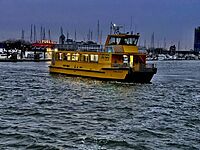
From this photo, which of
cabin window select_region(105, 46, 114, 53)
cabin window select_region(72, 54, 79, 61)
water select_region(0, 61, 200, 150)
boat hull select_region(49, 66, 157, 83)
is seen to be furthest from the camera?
cabin window select_region(72, 54, 79, 61)

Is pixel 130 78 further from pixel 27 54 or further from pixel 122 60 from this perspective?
pixel 27 54

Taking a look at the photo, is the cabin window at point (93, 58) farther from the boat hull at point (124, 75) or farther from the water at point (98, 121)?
the water at point (98, 121)

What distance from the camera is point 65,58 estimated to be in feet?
205

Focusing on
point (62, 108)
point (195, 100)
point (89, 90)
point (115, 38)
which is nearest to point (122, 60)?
point (115, 38)

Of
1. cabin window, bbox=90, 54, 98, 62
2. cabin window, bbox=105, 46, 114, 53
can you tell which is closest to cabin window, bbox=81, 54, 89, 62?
cabin window, bbox=90, 54, 98, 62

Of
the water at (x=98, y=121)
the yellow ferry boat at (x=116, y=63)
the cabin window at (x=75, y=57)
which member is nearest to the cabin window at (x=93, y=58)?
the yellow ferry boat at (x=116, y=63)

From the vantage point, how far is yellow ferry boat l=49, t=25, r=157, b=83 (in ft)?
158

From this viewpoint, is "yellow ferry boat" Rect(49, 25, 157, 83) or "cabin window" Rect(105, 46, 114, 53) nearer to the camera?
"yellow ferry boat" Rect(49, 25, 157, 83)

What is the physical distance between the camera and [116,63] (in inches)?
1957

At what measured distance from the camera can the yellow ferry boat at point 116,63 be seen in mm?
48188

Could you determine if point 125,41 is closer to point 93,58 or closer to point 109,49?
point 109,49

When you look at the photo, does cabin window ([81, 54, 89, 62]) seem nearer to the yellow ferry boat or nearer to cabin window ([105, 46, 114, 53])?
the yellow ferry boat

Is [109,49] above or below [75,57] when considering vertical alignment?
above

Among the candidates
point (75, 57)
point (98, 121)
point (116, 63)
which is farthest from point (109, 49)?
point (98, 121)
